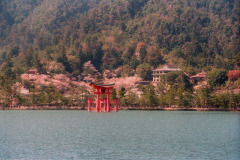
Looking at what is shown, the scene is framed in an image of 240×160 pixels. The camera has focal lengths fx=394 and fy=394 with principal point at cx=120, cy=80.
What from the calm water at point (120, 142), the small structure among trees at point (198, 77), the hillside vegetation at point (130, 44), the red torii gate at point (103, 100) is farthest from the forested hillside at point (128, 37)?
the calm water at point (120, 142)

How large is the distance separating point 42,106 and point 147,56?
3285 cm

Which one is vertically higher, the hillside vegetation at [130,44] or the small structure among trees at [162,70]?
the hillside vegetation at [130,44]

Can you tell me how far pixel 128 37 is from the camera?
104812 millimetres

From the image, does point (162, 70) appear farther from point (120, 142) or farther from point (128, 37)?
point (120, 142)

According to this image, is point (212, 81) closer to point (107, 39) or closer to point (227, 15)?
point (107, 39)

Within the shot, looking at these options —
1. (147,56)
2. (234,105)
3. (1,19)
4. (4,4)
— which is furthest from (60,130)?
(4,4)

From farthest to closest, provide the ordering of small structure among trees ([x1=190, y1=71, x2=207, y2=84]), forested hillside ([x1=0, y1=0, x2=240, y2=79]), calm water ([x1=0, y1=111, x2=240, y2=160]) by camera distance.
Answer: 1. forested hillside ([x1=0, y1=0, x2=240, y2=79])
2. small structure among trees ([x1=190, y1=71, x2=207, y2=84])
3. calm water ([x1=0, y1=111, x2=240, y2=160])

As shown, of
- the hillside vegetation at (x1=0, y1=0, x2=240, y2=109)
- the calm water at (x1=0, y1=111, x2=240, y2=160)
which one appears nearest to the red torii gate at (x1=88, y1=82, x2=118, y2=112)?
the hillside vegetation at (x1=0, y1=0, x2=240, y2=109)

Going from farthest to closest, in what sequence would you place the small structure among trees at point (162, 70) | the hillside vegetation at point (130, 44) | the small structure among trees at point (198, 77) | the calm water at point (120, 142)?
the small structure among trees at point (162, 70)
the small structure among trees at point (198, 77)
the hillside vegetation at point (130, 44)
the calm water at point (120, 142)

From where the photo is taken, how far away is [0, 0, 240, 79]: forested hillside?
88.9 m

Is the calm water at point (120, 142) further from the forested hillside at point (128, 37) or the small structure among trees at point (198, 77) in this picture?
the forested hillside at point (128, 37)

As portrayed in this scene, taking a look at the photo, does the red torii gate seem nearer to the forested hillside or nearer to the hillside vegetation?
the hillside vegetation

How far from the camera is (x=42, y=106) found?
64.6 m

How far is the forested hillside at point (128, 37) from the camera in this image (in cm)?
8888
